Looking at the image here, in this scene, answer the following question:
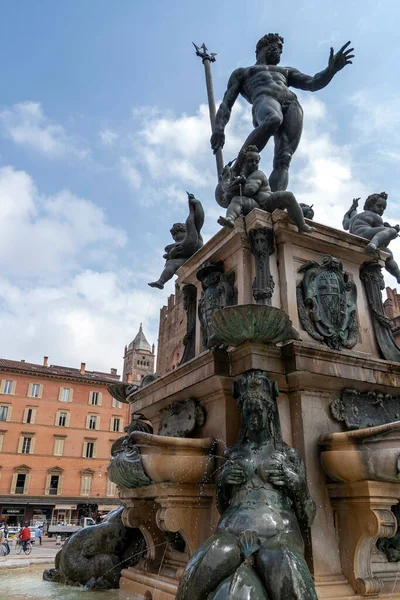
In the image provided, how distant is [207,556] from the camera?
2975 millimetres

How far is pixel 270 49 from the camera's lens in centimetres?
789

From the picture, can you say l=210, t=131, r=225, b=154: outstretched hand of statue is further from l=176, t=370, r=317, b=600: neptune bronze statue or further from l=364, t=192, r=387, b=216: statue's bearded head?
l=176, t=370, r=317, b=600: neptune bronze statue

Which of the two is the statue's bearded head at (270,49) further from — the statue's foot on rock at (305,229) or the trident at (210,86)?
the statue's foot on rock at (305,229)

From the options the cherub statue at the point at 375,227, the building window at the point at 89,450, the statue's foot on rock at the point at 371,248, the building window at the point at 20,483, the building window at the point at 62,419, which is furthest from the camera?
the building window at the point at 89,450

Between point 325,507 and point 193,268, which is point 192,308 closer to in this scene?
point 193,268

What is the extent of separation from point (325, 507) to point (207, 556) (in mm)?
1799

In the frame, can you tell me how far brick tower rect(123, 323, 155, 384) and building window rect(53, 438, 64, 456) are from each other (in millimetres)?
66521

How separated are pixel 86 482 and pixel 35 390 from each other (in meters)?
10.3

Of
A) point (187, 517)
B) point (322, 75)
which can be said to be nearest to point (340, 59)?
point (322, 75)

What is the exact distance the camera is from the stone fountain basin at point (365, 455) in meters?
3.97

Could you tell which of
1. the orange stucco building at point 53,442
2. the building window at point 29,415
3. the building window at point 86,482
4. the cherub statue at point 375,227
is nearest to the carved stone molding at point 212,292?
the cherub statue at point 375,227

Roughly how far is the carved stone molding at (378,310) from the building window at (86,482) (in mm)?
46228

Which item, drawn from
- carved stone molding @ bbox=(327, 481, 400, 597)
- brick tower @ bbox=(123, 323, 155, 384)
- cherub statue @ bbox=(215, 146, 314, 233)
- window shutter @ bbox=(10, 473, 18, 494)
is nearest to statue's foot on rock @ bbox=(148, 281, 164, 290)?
cherub statue @ bbox=(215, 146, 314, 233)

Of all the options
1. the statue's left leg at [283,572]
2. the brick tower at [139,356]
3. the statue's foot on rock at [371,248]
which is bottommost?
the statue's left leg at [283,572]
